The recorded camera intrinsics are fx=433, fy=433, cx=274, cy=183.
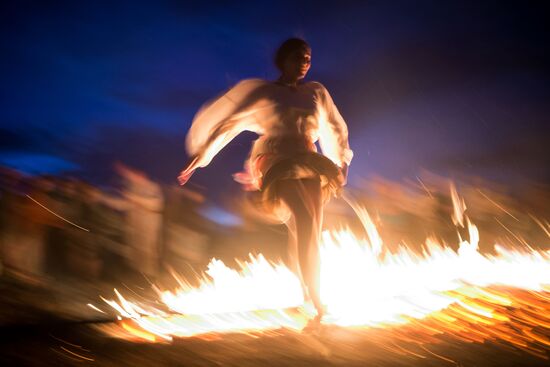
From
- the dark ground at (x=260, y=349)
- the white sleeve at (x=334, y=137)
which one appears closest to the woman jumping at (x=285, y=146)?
the white sleeve at (x=334, y=137)

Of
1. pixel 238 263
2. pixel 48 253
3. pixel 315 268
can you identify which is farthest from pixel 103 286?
pixel 315 268

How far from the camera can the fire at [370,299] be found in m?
2.15

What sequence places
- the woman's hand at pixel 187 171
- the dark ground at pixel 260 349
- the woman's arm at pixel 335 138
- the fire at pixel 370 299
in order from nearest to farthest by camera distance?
the dark ground at pixel 260 349, the fire at pixel 370 299, the woman's hand at pixel 187 171, the woman's arm at pixel 335 138

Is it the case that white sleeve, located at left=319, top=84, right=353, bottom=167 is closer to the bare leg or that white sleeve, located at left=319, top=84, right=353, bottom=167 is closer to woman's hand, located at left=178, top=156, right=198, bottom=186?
the bare leg

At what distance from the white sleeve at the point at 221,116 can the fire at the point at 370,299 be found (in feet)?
2.60

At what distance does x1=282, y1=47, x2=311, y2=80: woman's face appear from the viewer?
2.34 meters

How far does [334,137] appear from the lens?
8.58 ft

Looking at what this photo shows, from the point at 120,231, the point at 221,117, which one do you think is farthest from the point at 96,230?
the point at 221,117

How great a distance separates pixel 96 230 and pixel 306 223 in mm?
1760

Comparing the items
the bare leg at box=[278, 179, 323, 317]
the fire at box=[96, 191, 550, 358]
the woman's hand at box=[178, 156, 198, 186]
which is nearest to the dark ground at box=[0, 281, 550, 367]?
the fire at box=[96, 191, 550, 358]

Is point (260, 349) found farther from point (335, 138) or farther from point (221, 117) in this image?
point (335, 138)

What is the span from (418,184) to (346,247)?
1459 mm

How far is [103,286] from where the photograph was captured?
321 centimetres

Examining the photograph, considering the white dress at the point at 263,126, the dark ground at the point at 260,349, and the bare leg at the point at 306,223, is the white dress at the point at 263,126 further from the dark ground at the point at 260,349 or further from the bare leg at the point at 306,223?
the dark ground at the point at 260,349
